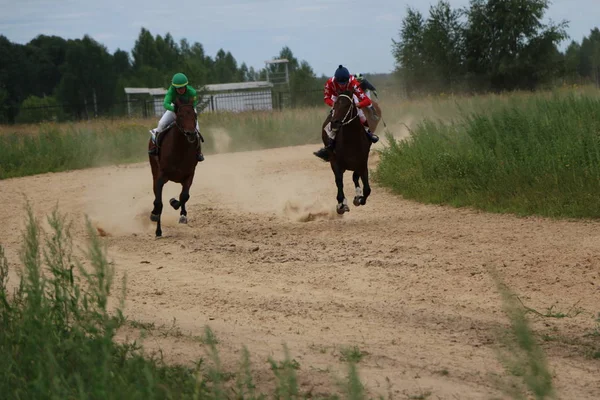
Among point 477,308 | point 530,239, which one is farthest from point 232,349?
point 530,239


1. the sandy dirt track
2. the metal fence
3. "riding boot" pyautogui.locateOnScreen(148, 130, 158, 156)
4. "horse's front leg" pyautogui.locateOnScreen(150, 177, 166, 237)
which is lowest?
the sandy dirt track

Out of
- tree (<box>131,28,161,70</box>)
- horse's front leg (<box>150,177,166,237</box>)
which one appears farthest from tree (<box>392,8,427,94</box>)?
tree (<box>131,28,161,70</box>)

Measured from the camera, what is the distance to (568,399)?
21.2ft

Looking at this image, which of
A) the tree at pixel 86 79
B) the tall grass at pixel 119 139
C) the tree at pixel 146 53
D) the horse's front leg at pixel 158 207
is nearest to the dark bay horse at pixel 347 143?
the horse's front leg at pixel 158 207

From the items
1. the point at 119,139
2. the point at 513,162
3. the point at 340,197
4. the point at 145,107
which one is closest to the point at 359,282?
the point at 340,197

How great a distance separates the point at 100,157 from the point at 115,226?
14396mm

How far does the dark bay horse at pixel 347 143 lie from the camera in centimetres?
1611

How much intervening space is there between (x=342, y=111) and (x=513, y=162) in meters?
3.52

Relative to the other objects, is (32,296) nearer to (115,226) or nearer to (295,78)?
(115,226)

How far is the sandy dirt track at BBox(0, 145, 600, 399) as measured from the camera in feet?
24.8

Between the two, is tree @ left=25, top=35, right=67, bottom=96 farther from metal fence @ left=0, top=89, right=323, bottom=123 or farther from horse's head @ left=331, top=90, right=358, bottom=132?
horse's head @ left=331, top=90, right=358, bottom=132

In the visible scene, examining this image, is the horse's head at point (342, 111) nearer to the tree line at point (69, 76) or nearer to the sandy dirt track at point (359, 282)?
the sandy dirt track at point (359, 282)

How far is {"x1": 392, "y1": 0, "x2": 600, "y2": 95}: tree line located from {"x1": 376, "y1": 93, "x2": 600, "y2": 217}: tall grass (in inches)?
1423

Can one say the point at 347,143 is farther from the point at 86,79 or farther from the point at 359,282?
the point at 86,79
